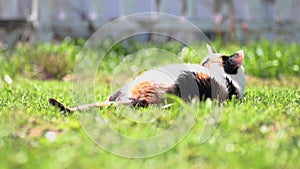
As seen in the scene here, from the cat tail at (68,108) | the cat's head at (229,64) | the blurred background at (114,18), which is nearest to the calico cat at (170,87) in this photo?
the cat tail at (68,108)

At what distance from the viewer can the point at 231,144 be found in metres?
2.52

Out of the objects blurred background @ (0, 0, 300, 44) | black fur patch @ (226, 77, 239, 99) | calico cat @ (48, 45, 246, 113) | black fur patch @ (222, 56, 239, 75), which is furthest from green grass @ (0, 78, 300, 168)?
blurred background @ (0, 0, 300, 44)

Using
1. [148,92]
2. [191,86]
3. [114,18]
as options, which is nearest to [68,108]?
[148,92]

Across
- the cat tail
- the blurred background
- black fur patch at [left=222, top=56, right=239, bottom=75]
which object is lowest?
the blurred background

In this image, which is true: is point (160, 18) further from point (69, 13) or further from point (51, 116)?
point (51, 116)

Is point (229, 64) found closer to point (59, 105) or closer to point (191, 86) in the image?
point (191, 86)

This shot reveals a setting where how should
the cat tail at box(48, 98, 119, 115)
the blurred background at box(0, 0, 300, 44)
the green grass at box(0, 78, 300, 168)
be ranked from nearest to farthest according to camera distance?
the green grass at box(0, 78, 300, 168), the cat tail at box(48, 98, 119, 115), the blurred background at box(0, 0, 300, 44)

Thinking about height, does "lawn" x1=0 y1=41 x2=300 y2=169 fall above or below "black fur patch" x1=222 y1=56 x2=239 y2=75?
below

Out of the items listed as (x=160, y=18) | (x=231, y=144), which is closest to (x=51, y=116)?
(x=231, y=144)

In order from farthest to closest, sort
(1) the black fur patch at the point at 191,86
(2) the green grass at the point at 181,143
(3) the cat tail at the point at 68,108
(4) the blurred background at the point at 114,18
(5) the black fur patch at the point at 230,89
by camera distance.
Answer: (4) the blurred background at the point at 114,18 < (5) the black fur patch at the point at 230,89 < (1) the black fur patch at the point at 191,86 < (3) the cat tail at the point at 68,108 < (2) the green grass at the point at 181,143

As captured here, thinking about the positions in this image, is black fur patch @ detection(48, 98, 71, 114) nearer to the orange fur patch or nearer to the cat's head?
the orange fur patch

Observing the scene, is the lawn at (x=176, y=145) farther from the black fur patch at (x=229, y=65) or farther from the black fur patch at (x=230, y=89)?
the black fur patch at (x=229, y=65)

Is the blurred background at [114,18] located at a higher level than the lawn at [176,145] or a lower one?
lower

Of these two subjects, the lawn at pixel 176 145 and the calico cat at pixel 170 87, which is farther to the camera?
the calico cat at pixel 170 87
